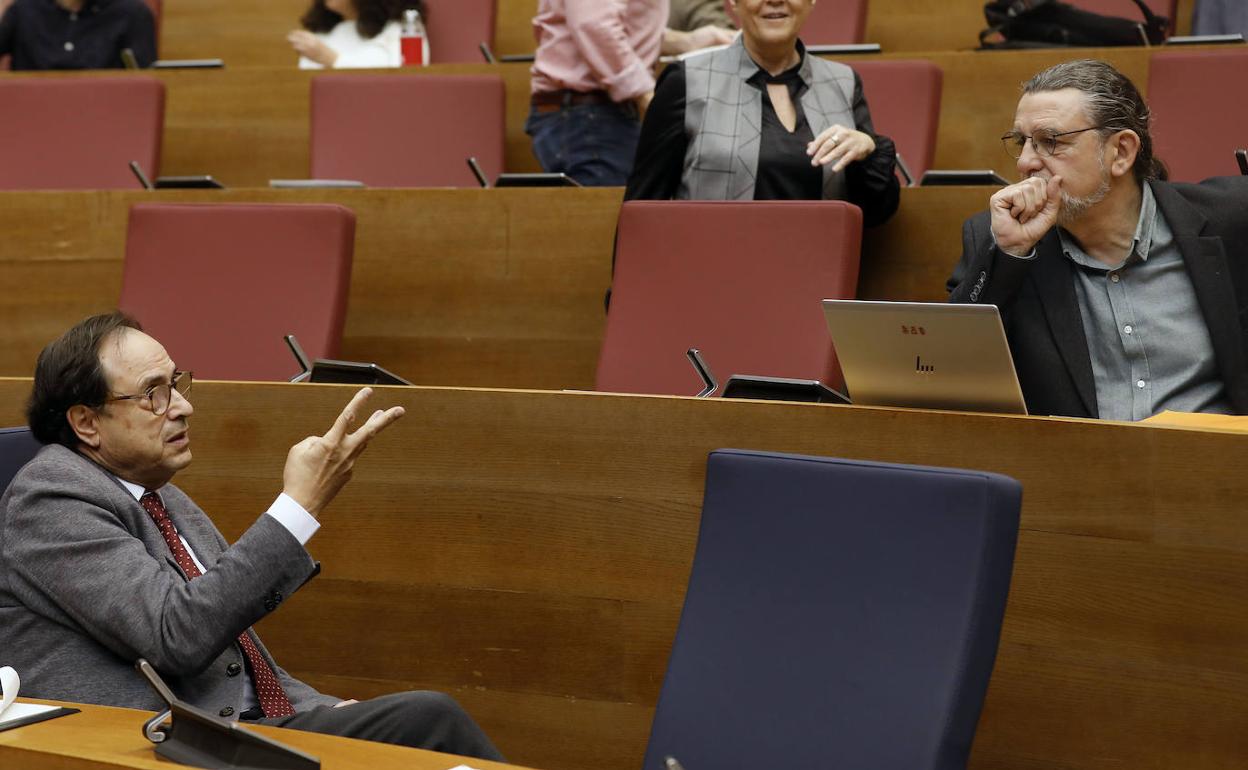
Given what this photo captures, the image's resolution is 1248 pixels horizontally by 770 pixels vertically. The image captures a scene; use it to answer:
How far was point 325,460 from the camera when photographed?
2.59 ft

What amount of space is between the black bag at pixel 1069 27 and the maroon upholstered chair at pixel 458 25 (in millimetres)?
750

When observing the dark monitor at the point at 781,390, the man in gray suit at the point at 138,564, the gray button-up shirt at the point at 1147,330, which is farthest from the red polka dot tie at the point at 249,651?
the gray button-up shirt at the point at 1147,330

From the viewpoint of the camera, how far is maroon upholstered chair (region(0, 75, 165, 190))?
1745 millimetres

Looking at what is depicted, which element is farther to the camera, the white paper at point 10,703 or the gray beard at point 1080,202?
the gray beard at point 1080,202

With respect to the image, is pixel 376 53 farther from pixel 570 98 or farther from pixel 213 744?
pixel 213 744

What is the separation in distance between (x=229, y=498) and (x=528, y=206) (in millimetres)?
474

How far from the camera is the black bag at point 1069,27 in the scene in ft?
5.27

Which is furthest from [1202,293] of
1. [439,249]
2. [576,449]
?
[439,249]

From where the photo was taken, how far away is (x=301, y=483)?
30.7 inches

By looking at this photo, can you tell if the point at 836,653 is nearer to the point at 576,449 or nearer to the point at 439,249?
the point at 576,449

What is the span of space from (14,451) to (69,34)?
129 centimetres

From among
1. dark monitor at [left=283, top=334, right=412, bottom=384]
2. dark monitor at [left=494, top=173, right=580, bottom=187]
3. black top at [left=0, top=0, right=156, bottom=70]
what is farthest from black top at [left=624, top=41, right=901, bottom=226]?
black top at [left=0, top=0, right=156, bottom=70]

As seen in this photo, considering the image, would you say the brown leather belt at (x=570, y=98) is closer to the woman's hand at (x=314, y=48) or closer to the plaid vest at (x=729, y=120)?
the plaid vest at (x=729, y=120)

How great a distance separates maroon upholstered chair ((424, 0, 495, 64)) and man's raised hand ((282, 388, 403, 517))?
134cm
